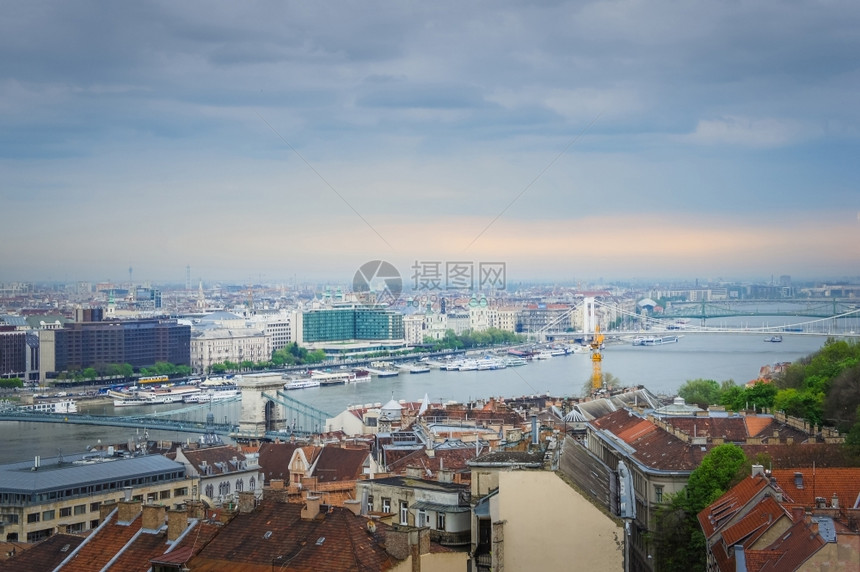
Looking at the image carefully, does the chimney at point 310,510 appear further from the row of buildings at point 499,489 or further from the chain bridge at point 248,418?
the chain bridge at point 248,418

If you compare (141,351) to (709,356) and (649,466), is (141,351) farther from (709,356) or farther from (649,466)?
(649,466)

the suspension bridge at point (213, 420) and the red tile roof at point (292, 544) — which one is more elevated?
the red tile roof at point (292, 544)

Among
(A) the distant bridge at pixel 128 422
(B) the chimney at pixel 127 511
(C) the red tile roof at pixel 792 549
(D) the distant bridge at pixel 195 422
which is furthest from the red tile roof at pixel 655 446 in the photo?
(A) the distant bridge at pixel 128 422

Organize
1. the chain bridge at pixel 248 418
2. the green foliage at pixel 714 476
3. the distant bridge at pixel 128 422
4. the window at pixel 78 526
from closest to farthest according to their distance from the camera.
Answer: the green foliage at pixel 714 476 < the window at pixel 78 526 < the distant bridge at pixel 128 422 < the chain bridge at pixel 248 418

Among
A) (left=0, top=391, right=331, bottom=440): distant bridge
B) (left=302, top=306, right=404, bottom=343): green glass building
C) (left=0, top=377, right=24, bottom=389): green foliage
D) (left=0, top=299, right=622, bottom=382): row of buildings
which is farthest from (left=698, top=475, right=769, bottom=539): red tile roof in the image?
(left=302, top=306, right=404, bottom=343): green glass building

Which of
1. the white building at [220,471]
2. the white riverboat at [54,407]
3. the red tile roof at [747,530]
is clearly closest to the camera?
the red tile roof at [747,530]

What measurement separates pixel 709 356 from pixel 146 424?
25.8m

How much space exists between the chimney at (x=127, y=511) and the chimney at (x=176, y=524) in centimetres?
52

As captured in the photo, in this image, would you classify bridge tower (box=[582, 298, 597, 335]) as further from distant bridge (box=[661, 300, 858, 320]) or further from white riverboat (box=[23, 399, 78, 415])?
white riverboat (box=[23, 399, 78, 415])

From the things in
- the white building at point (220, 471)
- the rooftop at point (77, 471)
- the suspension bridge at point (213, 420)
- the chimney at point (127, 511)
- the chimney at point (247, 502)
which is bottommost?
the suspension bridge at point (213, 420)

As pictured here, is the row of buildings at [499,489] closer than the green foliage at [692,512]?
Yes

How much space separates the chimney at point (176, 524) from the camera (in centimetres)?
630

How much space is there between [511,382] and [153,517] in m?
33.8

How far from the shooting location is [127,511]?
6789 millimetres
